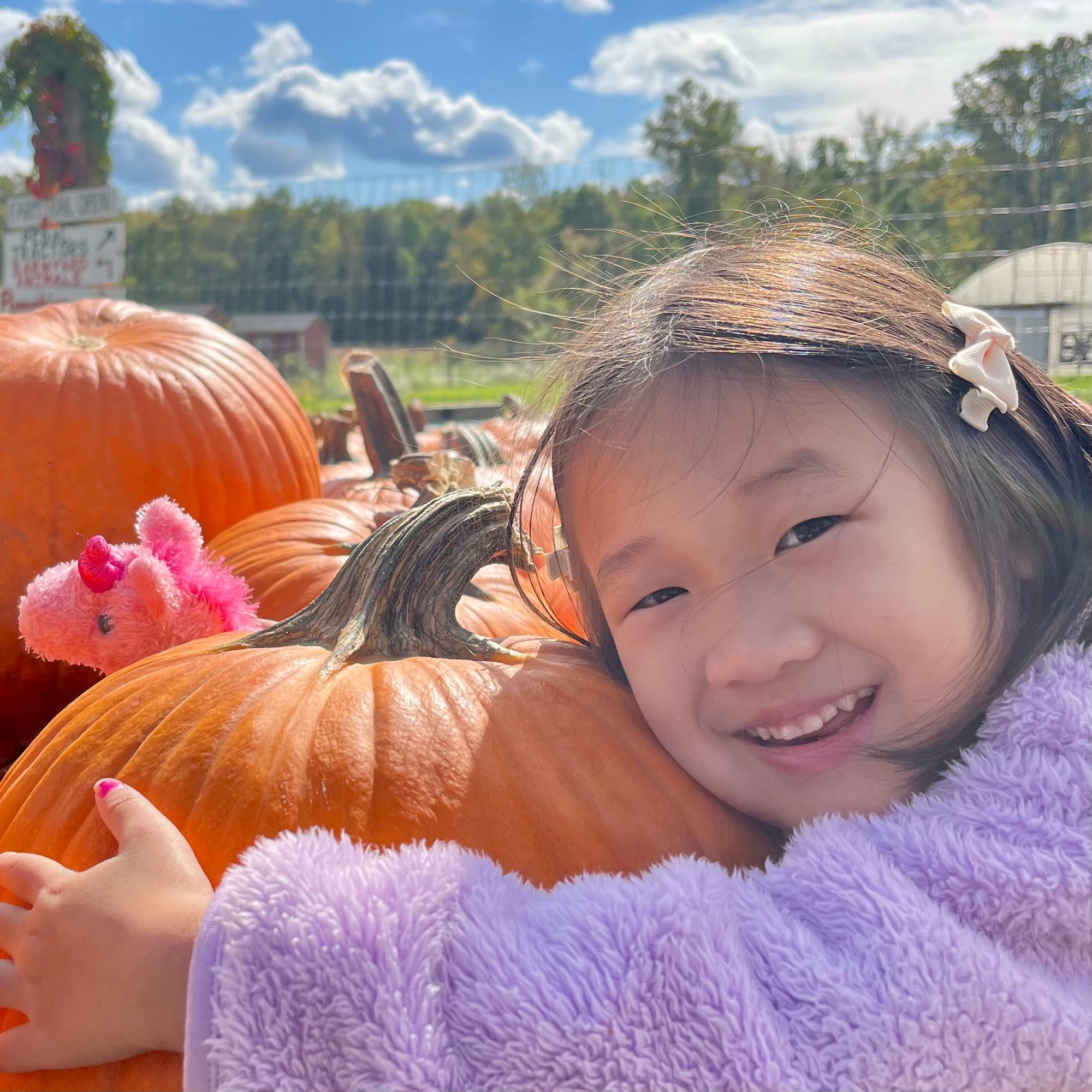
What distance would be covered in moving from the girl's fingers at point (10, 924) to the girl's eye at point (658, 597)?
0.69 meters

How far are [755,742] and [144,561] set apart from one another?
0.93 m

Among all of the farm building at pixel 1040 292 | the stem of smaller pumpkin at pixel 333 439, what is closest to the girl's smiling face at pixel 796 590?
the stem of smaller pumpkin at pixel 333 439

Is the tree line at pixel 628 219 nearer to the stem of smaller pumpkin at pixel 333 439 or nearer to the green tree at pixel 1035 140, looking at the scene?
the green tree at pixel 1035 140

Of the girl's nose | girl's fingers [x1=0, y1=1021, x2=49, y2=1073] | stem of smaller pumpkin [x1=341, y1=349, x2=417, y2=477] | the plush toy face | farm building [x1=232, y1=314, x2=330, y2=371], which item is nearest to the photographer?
girl's fingers [x1=0, y1=1021, x2=49, y2=1073]

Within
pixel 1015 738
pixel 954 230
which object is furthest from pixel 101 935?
pixel 954 230

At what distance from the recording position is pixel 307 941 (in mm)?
812

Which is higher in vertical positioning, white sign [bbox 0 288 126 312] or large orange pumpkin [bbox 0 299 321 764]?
white sign [bbox 0 288 126 312]

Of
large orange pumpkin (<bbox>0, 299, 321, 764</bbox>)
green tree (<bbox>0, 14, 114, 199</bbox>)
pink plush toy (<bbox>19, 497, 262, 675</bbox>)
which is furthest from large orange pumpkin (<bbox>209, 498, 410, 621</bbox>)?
green tree (<bbox>0, 14, 114, 199</bbox>)

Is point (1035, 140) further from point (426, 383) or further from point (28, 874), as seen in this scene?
point (426, 383)

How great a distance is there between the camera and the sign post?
5.72 m

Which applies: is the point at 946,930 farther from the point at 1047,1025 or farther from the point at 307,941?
the point at 307,941

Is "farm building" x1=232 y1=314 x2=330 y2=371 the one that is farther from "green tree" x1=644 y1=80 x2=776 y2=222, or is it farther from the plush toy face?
the plush toy face

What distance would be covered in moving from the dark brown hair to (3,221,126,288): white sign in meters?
5.25

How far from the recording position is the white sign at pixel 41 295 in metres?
5.93
